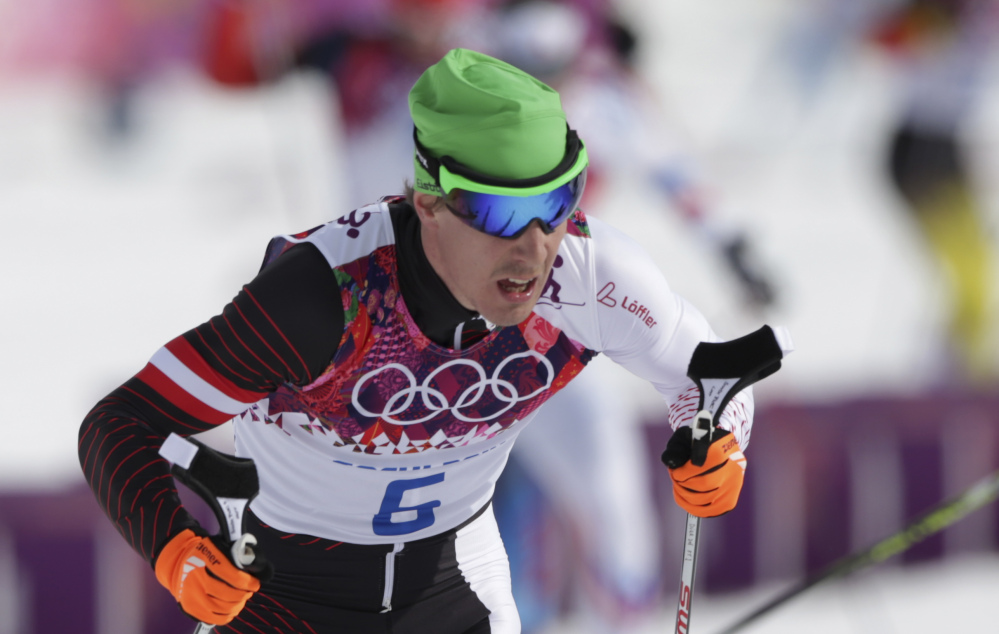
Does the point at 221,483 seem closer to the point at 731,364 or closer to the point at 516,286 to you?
the point at 516,286

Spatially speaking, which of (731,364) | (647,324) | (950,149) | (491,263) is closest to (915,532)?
(731,364)

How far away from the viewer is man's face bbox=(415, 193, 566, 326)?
157 cm

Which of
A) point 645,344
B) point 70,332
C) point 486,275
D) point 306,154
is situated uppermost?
point 486,275

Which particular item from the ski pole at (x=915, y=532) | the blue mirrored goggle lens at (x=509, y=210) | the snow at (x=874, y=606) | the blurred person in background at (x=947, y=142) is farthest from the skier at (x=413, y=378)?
the blurred person in background at (x=947, y=142)

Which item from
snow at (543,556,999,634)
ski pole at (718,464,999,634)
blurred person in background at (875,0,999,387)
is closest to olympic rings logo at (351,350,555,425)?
ski pole at (718,464,999,634)

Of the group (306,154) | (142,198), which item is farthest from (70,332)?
(306,154)

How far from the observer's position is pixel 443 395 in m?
1.74

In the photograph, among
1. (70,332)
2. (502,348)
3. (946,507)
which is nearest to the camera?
(502,348)

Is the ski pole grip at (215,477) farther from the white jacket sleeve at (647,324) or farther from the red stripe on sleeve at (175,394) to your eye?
the white jacket sleeve at (647,324)

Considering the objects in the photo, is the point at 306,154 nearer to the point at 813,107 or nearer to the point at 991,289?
the point at 813,107

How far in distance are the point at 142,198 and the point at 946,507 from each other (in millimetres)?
3999

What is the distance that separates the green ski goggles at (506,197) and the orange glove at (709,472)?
43 centimetres

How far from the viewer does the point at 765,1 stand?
21.1ft

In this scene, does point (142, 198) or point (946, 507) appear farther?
point (142, 198)
